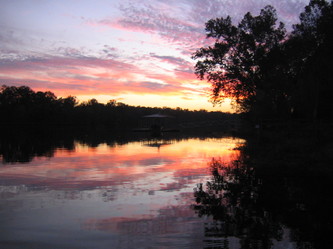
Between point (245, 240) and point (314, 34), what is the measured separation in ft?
97.4

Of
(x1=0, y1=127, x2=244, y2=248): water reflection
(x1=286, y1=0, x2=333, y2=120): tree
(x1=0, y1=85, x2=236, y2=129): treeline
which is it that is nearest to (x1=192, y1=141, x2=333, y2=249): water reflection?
(x1=0, y1=127, x2=244, y2=248): water reflection

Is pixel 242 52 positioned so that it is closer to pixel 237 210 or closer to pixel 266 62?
pixel 266 62

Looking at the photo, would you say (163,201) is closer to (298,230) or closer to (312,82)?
(298,230)

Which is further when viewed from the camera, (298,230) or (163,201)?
(163,201)

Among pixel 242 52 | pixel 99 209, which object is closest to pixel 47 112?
pixel 242 52

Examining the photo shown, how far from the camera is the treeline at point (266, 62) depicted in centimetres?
3008

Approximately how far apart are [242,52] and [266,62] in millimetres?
2738

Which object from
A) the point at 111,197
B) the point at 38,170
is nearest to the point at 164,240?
the point at 111,197

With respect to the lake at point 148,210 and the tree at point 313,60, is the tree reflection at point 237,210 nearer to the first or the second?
the lake at point 148,210

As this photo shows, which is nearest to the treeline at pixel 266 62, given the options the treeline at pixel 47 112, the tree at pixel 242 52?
the tree at pixel 242 52

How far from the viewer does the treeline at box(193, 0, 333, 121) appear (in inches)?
1184

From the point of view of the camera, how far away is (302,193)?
8.78 metres

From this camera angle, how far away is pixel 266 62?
109ft

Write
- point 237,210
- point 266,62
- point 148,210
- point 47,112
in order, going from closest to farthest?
point 237,210
point 148,210
point 266,62
point 47,112
